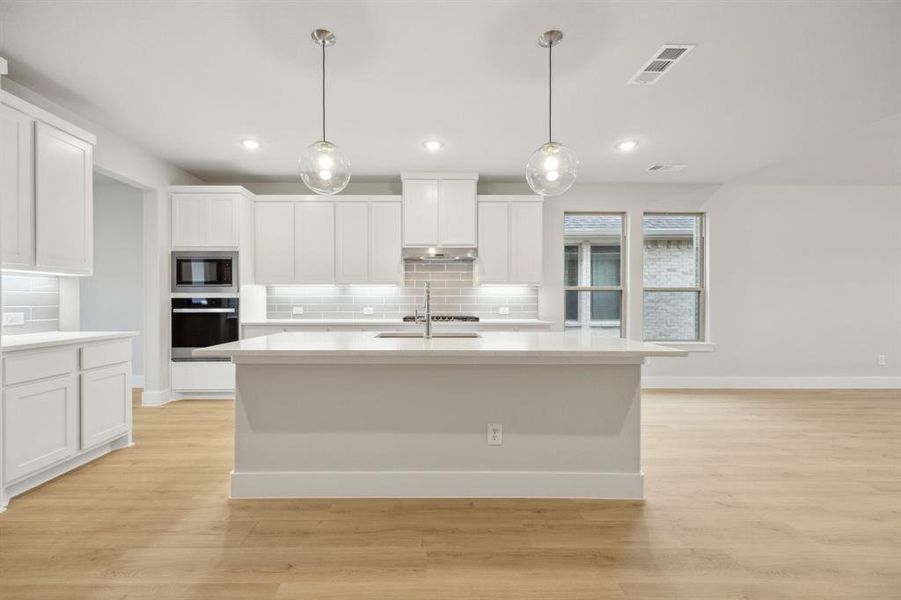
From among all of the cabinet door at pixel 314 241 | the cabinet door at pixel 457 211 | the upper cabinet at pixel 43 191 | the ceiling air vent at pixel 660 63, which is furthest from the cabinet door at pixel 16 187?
the ceiling air vent at pixel 660 63

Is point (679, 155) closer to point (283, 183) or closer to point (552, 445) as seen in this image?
point (552, 445)

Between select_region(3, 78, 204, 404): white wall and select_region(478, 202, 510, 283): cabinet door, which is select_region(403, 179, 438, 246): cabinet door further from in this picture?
select_region(3, 78, 204, 404): white wall

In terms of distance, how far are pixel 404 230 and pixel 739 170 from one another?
3921mm

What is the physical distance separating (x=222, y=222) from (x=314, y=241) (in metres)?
1.00

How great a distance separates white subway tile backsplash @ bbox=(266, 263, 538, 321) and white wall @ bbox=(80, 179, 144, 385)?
70.7 inches

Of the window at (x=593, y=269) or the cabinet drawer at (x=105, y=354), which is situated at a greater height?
the window at (x=593, y=269)

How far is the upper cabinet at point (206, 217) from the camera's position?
16.8ft

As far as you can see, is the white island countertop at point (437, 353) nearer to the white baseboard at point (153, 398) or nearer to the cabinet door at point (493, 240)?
the cabinet door at point (493, 240)

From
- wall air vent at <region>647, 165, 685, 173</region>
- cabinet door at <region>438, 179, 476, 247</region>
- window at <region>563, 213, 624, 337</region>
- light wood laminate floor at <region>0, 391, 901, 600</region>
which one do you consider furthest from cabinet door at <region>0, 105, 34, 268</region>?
wall air vent at <region>647, 165, 685, 173</region>

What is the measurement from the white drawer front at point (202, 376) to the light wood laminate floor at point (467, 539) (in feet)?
5.90

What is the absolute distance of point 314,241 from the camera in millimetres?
5473

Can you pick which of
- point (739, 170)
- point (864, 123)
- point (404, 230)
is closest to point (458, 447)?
point (404, 230)

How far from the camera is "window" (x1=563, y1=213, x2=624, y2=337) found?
6066mm

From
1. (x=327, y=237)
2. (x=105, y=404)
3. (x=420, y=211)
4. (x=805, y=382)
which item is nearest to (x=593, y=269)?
(x=420, y=211)
